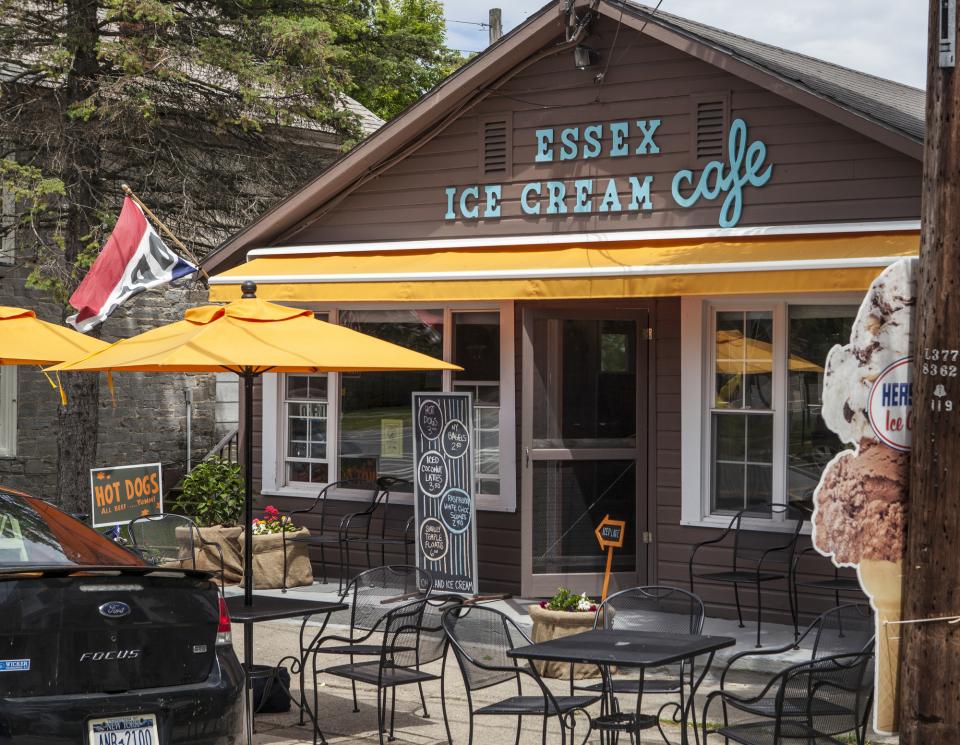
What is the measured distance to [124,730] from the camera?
5109 millimetres

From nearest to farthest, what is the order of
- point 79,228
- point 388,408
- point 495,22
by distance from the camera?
1. point 388,408
2. point 79,228
3. point 495,22

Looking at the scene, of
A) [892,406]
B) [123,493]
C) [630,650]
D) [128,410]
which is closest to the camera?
[892,406]

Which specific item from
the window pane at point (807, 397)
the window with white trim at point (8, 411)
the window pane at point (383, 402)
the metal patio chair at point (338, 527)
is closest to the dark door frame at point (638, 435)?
the window pane at point (807, 397)

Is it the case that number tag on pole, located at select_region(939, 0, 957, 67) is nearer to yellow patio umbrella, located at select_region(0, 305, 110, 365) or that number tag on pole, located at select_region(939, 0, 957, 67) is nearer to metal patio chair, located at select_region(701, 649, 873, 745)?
metal patio chair, located at select_region(701, 649, 873, 745)

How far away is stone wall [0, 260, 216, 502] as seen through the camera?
1686 centimetres

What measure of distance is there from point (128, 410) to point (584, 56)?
988 centimetres

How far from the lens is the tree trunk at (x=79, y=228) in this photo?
14.1 m

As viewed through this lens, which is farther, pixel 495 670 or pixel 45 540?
pixel 495 670

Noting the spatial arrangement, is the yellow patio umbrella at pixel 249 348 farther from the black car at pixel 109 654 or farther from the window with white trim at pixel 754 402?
the window with white trim at pixel 754 402

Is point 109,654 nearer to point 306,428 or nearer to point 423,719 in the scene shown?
point 423,719

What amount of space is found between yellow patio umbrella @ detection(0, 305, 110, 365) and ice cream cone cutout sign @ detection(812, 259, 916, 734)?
5.65 meters

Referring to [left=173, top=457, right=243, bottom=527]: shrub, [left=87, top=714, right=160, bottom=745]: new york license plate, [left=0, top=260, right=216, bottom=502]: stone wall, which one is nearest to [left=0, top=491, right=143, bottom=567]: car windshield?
[left=87, top=714, right=160, bottom=745]: new york license plate

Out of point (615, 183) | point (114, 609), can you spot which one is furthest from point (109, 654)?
point (615, 183)

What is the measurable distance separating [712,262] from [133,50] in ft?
23.6
